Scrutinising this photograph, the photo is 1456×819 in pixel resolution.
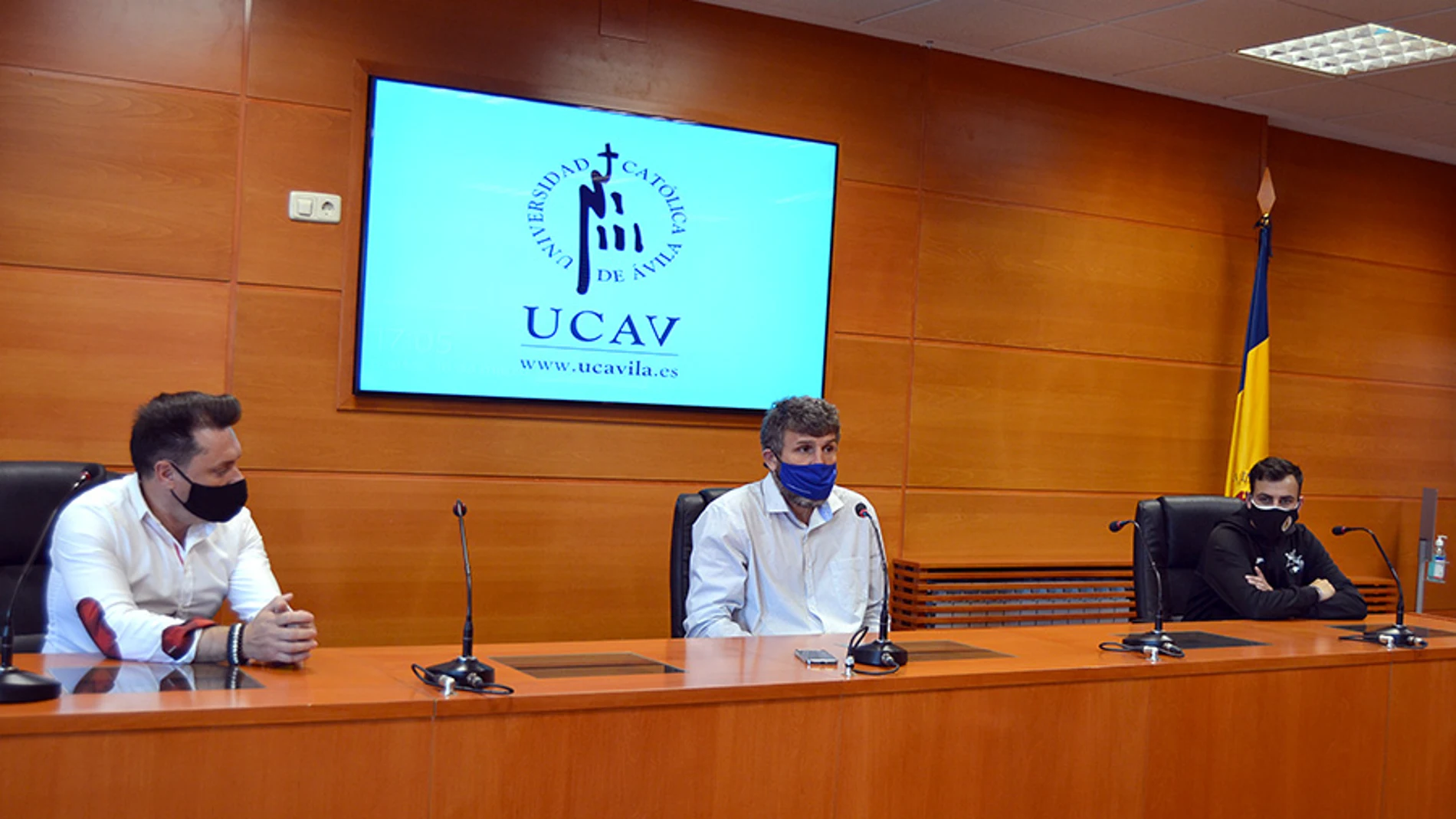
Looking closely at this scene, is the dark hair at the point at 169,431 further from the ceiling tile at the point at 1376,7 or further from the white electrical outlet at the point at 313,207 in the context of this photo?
the ceiling tile at the point at 1376,7

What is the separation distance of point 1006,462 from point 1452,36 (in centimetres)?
223

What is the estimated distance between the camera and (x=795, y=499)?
138 inches

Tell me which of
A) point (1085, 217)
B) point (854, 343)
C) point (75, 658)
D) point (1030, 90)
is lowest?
point (75, 658)

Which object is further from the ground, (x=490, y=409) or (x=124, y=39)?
(x=124, y=39)

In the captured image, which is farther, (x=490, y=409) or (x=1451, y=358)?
(x=1451, y=358)

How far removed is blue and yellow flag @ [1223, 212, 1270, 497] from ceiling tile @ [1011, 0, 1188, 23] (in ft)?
5.54

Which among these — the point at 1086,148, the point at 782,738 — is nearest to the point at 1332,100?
the point at 1086,148

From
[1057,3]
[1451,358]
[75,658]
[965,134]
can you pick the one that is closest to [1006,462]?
[965,134]

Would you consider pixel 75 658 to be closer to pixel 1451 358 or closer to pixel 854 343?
pixel 854 343

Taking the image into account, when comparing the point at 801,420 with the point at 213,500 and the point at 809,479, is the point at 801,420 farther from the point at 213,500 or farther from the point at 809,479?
the point at 213,500

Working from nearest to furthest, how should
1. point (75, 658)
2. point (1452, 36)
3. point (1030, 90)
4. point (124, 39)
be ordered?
point (75, 658) → point (124, 39) → point (1452, 36) → point (1030, 90)

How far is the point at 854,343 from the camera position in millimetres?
5199

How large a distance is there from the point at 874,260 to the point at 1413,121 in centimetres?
277

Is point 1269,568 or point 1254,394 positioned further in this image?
point 1254,394
